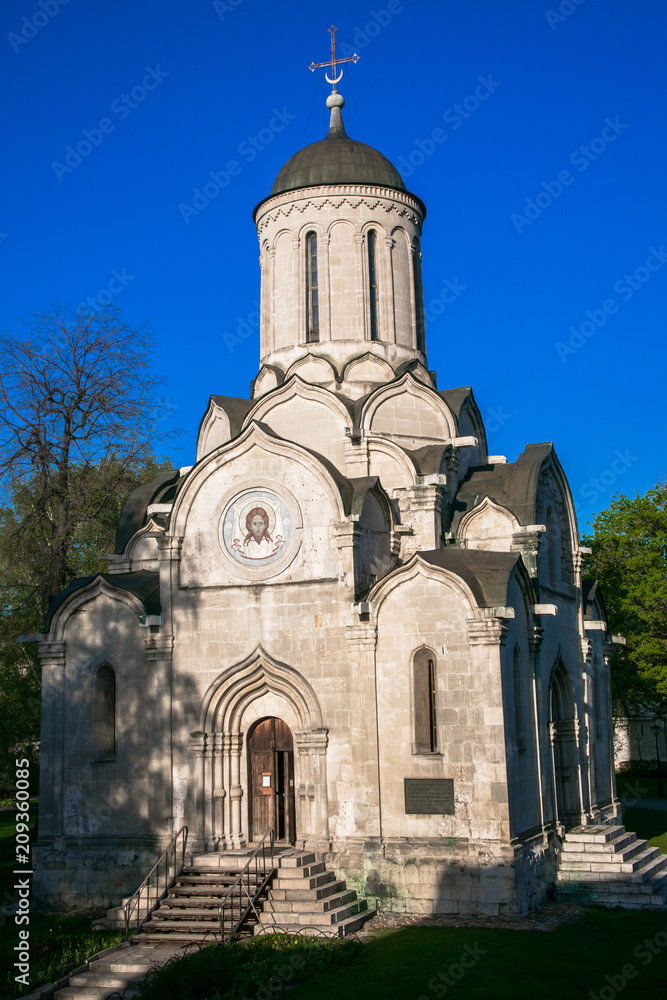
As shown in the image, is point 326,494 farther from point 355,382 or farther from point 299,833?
point 299,833

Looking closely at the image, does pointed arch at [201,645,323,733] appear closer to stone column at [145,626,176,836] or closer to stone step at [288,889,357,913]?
stone column at [145,626,176,836]

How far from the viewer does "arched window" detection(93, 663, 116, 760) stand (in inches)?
781

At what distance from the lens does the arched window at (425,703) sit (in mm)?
17562

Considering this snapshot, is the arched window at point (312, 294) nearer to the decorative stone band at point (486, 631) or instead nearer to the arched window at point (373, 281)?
the arched window at point (373, 281)

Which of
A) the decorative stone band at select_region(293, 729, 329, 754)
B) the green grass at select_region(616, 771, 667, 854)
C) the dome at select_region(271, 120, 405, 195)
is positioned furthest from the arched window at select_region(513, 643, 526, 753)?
the dome at select_region(271, 120, 405, 195)

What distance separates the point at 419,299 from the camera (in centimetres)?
2427

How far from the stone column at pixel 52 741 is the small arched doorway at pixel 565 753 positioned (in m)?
9.91

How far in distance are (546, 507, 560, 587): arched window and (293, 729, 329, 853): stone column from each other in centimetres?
664

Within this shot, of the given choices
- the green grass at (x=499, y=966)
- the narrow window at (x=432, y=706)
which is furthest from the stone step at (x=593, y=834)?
the narrow window at (x=432, y=706)

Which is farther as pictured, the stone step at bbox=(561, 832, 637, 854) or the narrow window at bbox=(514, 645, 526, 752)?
the stone step at bbox=(561, 832, 637, 854)

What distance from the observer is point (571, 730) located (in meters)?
21.6

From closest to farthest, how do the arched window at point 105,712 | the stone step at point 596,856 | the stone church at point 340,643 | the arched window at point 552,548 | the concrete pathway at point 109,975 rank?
the concrete pathway at point 109,975 → the stone church at point 340,643 → the stone step at point 596,856 → the arched window at point 105,712 → the arched window at point 552,548

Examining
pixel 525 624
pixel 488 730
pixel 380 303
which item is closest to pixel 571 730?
pixel 525 624

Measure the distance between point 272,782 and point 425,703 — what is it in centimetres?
345
